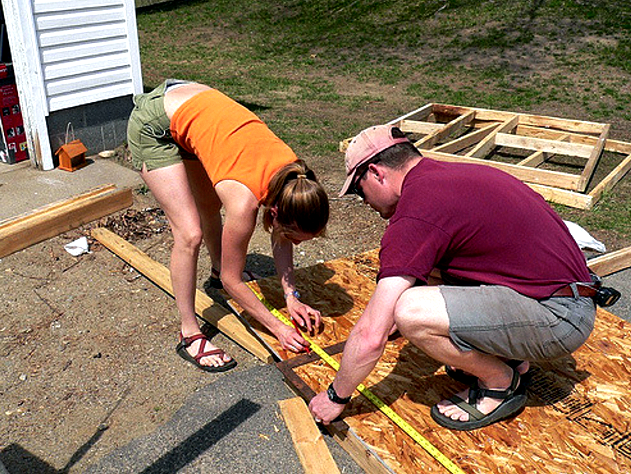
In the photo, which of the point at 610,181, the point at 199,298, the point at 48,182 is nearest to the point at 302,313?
the point at 199,298

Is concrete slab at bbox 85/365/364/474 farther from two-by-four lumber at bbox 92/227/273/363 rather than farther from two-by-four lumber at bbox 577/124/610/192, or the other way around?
two-by-four lumber at bbox 577/124/610/192

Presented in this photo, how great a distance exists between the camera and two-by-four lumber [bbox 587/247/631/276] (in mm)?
4773

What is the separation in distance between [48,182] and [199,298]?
10.7ft

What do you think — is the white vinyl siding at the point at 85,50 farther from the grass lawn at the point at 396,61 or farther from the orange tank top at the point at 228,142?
the orange tank top at the point at 228,142

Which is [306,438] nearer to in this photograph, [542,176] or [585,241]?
[585,241]

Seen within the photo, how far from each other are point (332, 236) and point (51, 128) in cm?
363

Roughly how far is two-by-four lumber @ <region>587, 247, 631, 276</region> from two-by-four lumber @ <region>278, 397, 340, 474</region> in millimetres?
2782

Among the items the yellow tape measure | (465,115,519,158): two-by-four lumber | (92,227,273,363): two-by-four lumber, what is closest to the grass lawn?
(465,115,519,158): two-by-four lumber

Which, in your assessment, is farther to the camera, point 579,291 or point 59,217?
point 59,217

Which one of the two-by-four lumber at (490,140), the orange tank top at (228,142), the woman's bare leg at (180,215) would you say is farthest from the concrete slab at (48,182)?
the two-by-four lumber at (490,140)

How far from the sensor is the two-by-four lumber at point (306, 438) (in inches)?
114

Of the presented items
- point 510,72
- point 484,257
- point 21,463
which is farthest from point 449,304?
point 510,72

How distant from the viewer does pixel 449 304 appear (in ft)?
8.75

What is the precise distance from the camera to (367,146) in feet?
8.61
